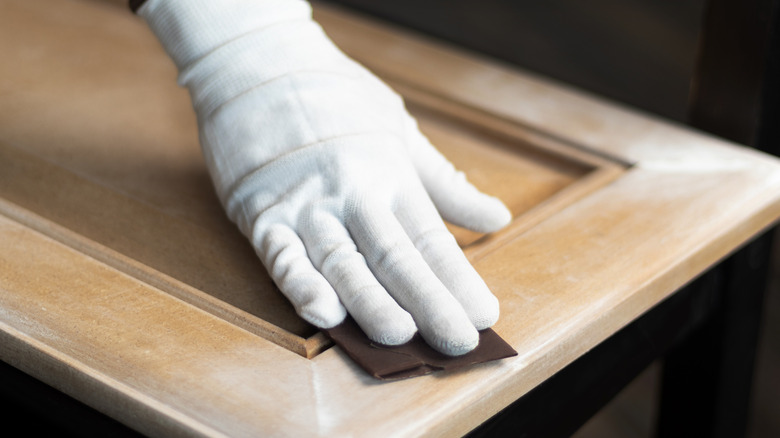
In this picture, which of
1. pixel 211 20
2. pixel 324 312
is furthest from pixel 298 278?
pixel 211 20

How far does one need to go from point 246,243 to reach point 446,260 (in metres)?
0.15

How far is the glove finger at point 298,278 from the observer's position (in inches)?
17.2

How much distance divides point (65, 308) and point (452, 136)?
0.35 meters

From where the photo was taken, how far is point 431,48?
2.66 ft

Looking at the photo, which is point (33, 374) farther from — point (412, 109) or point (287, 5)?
point (412, 109)

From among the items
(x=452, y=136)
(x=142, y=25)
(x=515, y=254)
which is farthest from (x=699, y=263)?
(x=142, y=25)

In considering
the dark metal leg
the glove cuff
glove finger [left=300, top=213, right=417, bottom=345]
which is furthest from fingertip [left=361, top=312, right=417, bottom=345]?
the dark metal leg

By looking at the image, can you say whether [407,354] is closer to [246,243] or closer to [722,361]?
[246,243]

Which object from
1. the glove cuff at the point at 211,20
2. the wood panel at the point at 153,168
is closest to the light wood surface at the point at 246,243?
the wood panel at the point at 153,168

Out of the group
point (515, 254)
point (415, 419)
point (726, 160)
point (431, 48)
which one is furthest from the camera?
point (431, 48)

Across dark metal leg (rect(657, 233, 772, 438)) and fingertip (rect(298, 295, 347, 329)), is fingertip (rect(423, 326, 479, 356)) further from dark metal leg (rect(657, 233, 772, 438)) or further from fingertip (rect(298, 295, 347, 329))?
dark metal leg (rect(657, 233, 772, 438))

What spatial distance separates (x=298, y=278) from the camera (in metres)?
0.45

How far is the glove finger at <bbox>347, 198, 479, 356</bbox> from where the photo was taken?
0.41 meters

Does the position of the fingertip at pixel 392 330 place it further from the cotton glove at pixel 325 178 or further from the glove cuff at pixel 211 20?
the glove cuff at pixel 211 20
